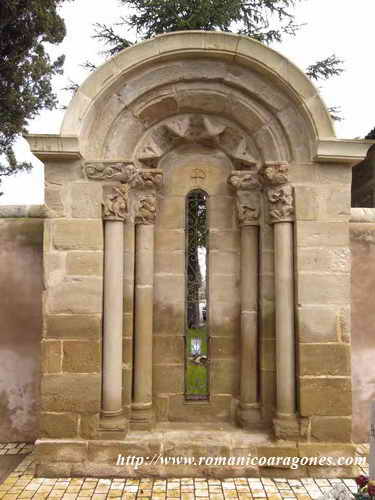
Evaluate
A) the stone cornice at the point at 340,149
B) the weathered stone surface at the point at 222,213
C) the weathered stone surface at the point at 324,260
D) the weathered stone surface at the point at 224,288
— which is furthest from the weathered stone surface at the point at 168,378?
the stone cornice at the point at 340,149

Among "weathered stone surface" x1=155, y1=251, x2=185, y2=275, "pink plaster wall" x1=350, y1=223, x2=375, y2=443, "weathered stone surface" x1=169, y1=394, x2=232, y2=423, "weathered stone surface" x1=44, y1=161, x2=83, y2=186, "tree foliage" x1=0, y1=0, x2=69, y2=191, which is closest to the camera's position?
"weathered stone surface" x1=44, y1=161, x2=83, y2=186

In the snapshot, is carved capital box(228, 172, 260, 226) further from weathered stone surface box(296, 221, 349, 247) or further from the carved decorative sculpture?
the carved decorative sculpture

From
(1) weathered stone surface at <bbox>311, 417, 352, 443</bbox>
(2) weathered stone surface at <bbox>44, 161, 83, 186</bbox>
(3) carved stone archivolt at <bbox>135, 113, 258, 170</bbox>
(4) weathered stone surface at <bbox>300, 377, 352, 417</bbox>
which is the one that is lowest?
(1) weathered stone surface at <bbox>311, 417, 352, 443</bbox>

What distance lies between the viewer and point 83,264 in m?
4.15

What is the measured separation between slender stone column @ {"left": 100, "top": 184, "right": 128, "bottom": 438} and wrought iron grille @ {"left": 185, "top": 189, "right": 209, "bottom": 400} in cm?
81

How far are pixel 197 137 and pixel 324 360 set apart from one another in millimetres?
2778

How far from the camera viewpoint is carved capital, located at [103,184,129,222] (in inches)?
166

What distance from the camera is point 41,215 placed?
16.2ft

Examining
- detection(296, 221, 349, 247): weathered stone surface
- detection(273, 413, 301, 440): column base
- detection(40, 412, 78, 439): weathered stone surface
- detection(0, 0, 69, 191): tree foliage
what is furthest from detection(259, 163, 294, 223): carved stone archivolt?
detection(0, 0, 69, 191): tree foliage

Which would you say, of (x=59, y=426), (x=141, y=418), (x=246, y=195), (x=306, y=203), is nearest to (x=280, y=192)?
(x=306, y=203)

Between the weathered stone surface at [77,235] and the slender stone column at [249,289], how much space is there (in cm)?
157

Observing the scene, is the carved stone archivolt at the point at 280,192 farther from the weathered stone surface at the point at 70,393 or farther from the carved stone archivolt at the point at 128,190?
the weathered stone surface at the point at 70,393

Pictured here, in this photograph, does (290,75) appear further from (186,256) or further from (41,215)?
(41,215)

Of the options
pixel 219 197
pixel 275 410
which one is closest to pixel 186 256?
pixel 219 197
